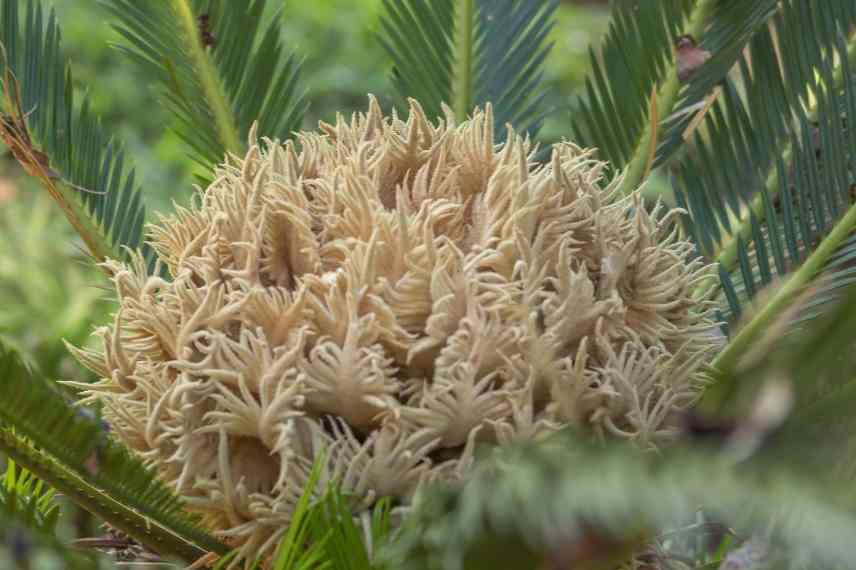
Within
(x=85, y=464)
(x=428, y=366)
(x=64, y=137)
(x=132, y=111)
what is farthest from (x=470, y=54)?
(x=132, y=111)

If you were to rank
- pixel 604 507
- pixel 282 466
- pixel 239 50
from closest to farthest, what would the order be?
pixel 604 507
pixel 282 466
pixel 239 50

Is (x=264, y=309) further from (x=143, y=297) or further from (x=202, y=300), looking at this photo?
(x=143, y=297)

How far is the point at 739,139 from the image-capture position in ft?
6.73

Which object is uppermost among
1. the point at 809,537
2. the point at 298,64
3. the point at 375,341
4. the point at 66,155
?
the point at 298,64

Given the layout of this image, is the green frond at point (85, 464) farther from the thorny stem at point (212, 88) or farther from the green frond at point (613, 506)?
the thorny stem at point (212, 88)

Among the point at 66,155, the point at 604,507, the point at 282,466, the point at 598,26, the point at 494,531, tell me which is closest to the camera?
the point at 604,507

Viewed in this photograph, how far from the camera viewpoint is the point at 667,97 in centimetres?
211

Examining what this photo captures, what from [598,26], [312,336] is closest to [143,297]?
[312,336]

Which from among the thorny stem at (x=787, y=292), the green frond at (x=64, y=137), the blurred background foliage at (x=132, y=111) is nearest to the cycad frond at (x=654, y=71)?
the thorny stem at (x=787, y=292)

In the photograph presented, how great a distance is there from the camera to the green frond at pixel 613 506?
771 millimetres

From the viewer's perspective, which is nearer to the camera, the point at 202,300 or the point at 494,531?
the point at 494,531

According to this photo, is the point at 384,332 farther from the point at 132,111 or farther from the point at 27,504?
the point at 132,111

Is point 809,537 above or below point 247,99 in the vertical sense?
below

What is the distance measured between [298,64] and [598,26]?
16.0ft
